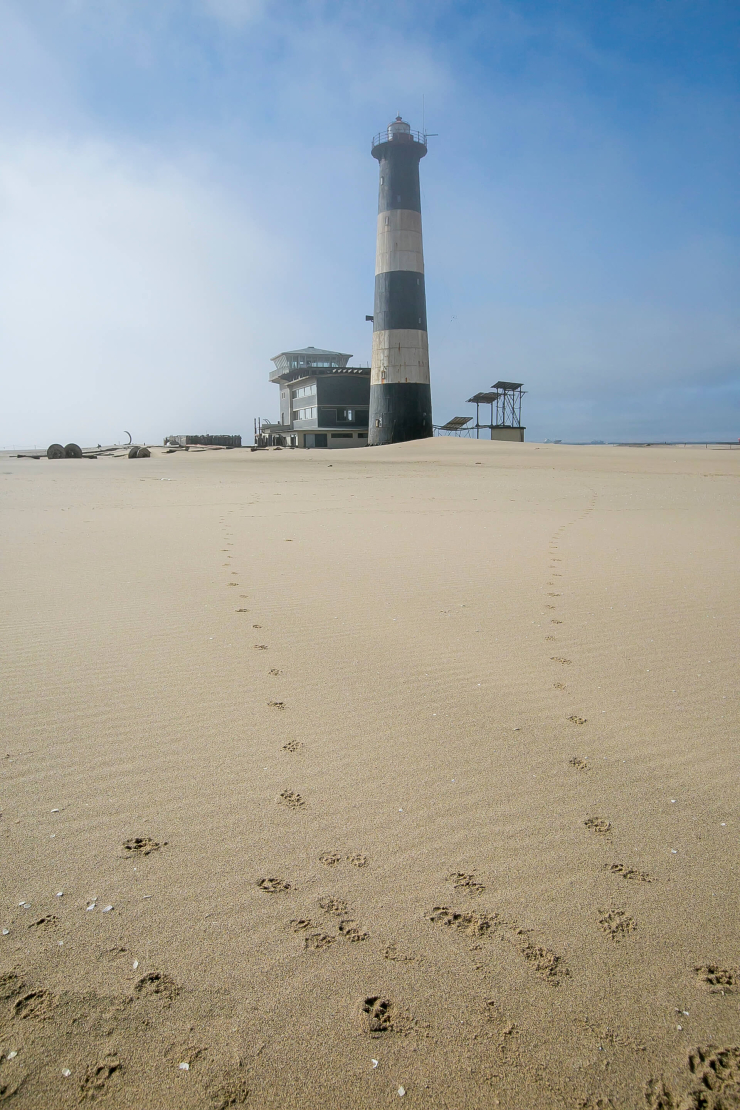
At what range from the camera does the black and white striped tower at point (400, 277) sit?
33.0 metres

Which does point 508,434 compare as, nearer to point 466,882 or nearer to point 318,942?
point 466,882

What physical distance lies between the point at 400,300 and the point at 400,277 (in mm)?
1060

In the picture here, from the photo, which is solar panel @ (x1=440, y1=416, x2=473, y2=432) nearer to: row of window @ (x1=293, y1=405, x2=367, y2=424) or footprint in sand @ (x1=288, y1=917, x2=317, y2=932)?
row of window @ (x1=293, y1=405, x2=367, y2=424)

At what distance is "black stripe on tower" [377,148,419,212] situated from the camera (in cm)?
3297

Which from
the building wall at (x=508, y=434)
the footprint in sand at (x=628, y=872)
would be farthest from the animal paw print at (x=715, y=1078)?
the building wall at (x=508, y=434)

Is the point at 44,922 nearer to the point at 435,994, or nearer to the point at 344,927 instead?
the point at 344,927

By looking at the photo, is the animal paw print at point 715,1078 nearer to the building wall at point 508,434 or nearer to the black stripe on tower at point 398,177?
the black stripe on tower at point 398,177

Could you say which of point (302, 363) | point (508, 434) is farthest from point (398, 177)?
point (302, 363)

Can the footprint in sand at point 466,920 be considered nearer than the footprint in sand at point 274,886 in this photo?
Yes

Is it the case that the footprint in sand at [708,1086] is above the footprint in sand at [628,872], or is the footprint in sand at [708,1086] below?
below

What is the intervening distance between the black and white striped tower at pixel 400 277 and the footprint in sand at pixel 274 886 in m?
33.2

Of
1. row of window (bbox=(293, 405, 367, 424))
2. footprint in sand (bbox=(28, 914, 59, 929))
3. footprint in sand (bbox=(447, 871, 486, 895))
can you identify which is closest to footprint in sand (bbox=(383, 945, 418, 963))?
footprint in sand (bbox=(447, 871, 486, 895))

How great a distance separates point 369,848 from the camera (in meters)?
2.70

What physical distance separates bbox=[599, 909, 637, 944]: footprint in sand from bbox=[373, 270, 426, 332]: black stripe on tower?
3339 centimetres
